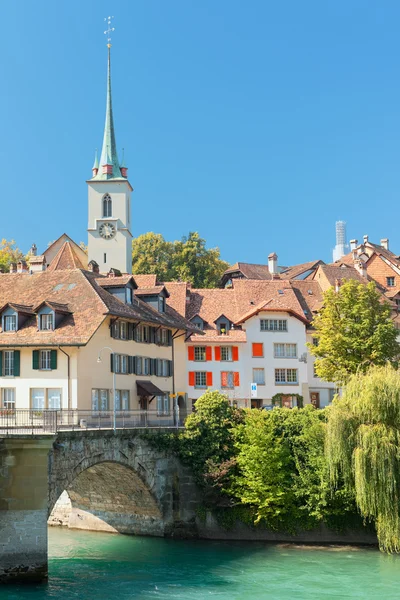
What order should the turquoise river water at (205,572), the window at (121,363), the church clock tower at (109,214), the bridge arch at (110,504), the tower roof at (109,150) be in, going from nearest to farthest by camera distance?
the turquoise river water at (205,572) < the bridge arch at (110,504) < the window at (121,363) < the church clock tower at (109,214) < the tower roof at (109,150)

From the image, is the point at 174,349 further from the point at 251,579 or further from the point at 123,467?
the point at 251,579

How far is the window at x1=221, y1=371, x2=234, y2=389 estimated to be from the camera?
59.6 m

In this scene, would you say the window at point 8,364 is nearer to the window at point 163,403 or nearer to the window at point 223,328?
the window at point 163,403

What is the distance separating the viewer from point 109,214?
269ft

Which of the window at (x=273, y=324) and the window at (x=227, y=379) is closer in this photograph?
the window at (x=227, y=379)

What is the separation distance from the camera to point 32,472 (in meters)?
29.6

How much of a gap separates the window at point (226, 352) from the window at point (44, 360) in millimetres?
20540

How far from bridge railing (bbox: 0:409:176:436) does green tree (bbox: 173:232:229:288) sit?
38.7 metres

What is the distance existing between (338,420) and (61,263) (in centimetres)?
3747

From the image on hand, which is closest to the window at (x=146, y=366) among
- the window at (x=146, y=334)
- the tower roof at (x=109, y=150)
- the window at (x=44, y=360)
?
the window at (x=146, y=334)

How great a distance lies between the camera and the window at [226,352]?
60.1m

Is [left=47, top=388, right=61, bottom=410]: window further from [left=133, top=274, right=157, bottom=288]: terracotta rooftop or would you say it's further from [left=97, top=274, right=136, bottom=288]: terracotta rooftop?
[left=133, top=274, right=157, bottom=288]: terracotta rooftop

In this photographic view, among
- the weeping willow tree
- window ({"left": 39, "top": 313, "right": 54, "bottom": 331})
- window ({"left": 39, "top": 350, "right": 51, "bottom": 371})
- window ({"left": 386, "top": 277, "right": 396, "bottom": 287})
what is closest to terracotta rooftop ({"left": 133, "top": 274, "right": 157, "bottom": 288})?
window ({"left": 39, "top": 313, "right": 54, "bottom": 331})

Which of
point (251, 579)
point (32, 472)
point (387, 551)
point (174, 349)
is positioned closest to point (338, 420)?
point (387, 551)
